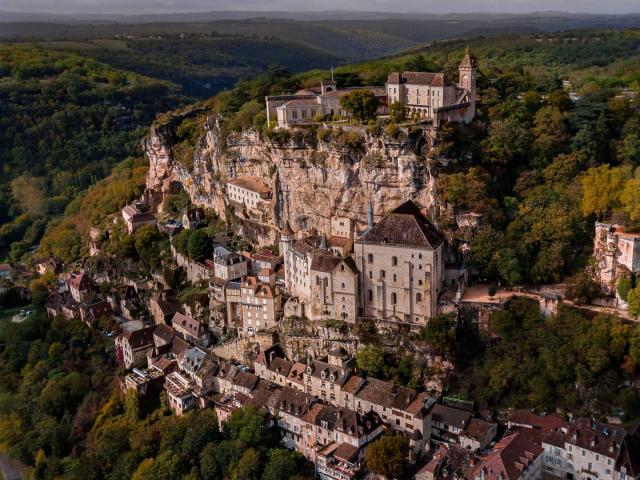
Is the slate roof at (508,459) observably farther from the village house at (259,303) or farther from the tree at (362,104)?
the tree at (362,104)

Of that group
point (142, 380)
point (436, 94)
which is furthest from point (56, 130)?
point (436, 94)

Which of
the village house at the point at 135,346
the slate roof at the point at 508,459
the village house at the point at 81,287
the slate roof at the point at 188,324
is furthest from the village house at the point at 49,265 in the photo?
the slate roof at the point at 508,459

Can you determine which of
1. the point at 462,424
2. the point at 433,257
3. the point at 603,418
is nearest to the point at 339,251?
the point at 433,257

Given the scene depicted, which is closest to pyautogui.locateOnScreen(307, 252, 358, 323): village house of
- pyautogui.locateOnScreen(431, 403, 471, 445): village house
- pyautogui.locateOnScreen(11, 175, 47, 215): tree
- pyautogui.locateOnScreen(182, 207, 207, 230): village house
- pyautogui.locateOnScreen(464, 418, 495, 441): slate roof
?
pyautogui.locateOnScreen(431, 403, 471, 445): village house

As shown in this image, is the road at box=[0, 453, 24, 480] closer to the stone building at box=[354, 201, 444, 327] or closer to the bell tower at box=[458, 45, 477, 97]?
the stone building at box=[354, 201, 444, 327]

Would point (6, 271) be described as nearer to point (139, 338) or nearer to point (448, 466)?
point (139, 338)
